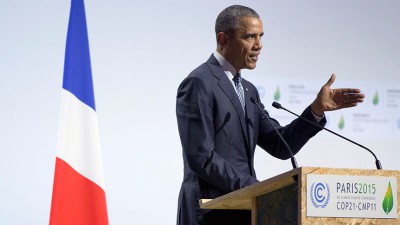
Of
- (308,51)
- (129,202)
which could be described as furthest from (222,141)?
(308,51)

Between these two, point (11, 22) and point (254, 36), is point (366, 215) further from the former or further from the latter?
point (11, 22)

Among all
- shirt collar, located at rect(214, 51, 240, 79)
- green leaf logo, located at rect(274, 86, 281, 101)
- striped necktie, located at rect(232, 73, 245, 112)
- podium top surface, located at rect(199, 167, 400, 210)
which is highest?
green leaf logo, located at rect(274, 86, 281, 101)

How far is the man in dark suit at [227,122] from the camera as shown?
106 inches

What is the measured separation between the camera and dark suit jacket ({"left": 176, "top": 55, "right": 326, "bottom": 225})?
8.76ft

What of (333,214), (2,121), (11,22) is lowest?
(333,214)

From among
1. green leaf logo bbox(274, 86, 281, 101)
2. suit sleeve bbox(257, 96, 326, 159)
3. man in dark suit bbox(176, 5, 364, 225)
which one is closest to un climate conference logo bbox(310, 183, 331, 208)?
man in dark suit bbox(176, 5, 364, 225)

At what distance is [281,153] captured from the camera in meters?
3.06

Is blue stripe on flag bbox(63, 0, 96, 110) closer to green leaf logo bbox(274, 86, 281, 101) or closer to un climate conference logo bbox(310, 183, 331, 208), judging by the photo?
green leaf logo bbox(274, 86, 281, 101)

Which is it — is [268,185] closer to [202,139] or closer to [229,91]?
[202,139]

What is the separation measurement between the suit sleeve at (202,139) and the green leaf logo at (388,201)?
76 centimetres

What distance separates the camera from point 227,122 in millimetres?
2822

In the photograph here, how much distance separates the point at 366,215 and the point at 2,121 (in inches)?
101

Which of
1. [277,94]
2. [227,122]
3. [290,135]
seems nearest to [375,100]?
[277,94]

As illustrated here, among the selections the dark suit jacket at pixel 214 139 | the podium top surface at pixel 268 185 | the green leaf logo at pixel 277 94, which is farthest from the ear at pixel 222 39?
the green leaf logo at pixel 277 94
